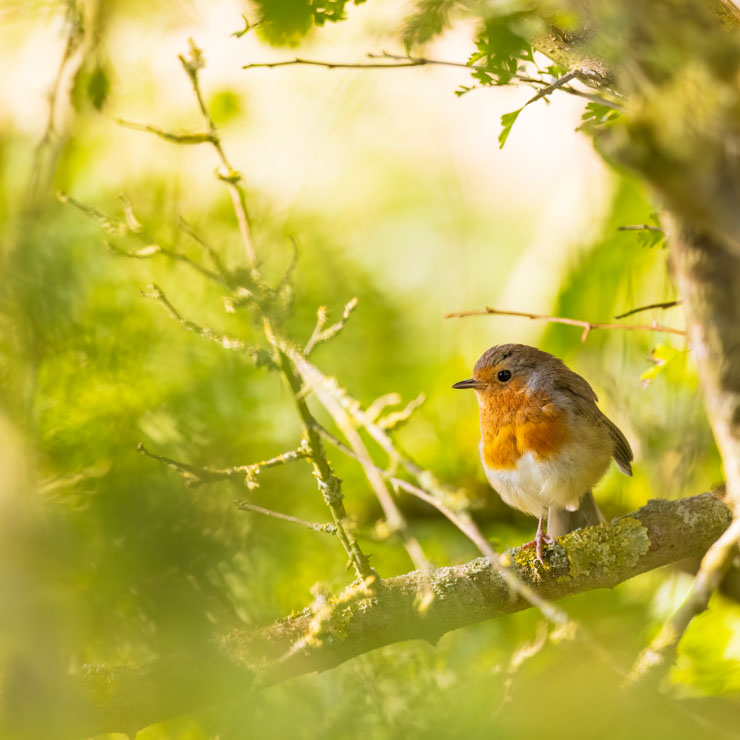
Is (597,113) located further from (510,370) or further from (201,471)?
(510,370)

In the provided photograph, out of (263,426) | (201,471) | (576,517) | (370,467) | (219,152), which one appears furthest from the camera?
(576,517)

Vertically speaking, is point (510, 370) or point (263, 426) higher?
point (263, 426)

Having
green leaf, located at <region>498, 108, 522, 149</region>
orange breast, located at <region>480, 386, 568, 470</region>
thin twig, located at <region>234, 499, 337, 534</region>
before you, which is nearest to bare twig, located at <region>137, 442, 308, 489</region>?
thin twig, located at <region>234, 499, 337, 534</region>

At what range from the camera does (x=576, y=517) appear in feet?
9.84

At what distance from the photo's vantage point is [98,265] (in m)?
2.07

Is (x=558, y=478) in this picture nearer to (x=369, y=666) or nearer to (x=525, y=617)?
(x=525, y=617)

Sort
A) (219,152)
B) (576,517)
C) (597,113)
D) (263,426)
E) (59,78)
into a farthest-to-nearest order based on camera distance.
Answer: (576,517) → (263,426) → (597,113) → (59,78) → (219,152)

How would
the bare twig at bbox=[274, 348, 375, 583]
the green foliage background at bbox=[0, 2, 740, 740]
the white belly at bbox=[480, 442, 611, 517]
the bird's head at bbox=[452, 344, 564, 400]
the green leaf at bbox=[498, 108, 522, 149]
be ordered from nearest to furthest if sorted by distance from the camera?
1. the green foliage background at bbox=[0, 2, 740, 740]
2. the bare twig at bbox=[274, 348, 375, 583]
3. the green leaf at bbox=[498, 108, 522, 149]
4. the white belly at bbox=[480, 442, 611, 517]
5. the bird's head at bbox=[452, 344, 564, 400]

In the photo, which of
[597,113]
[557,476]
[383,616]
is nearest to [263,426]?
[383,616]

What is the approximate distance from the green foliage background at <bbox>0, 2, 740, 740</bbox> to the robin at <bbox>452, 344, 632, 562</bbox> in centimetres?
28

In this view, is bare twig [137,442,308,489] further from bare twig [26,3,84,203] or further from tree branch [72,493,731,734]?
bare twig [26,3,84,203]

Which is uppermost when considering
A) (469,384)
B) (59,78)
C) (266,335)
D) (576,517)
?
(59,78)

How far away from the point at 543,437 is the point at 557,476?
0.15m

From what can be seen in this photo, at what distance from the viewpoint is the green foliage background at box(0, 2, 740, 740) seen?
1.23 m
